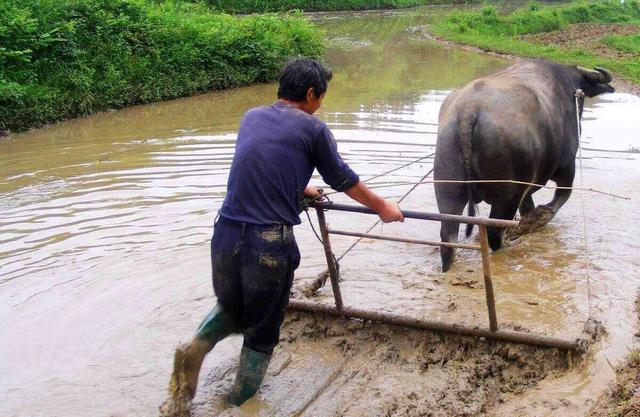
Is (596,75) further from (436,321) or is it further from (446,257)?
(436,321)

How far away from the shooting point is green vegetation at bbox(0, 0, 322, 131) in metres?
11.0

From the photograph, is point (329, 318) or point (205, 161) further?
point (205, 161)

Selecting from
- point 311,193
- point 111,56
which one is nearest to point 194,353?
point 311,193

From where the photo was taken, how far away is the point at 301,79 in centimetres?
334

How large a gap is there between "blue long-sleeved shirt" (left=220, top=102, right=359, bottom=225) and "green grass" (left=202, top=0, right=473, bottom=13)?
24.6m

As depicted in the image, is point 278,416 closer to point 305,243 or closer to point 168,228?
point 305,243

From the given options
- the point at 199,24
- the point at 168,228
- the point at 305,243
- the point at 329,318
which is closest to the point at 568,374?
the point at 329,318

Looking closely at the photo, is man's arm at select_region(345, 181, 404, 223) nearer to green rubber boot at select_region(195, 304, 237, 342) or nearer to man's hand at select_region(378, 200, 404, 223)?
man's hand at select_region(378, 200, 404, 223)

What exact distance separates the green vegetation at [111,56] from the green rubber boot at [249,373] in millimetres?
8459

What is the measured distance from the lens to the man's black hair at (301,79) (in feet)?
11.0

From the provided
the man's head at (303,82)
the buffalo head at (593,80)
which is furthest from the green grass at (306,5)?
the man's head at (303,82)

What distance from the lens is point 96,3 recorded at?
1290cm

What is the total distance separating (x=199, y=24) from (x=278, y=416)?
12652 mm

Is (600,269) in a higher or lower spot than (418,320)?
lower
